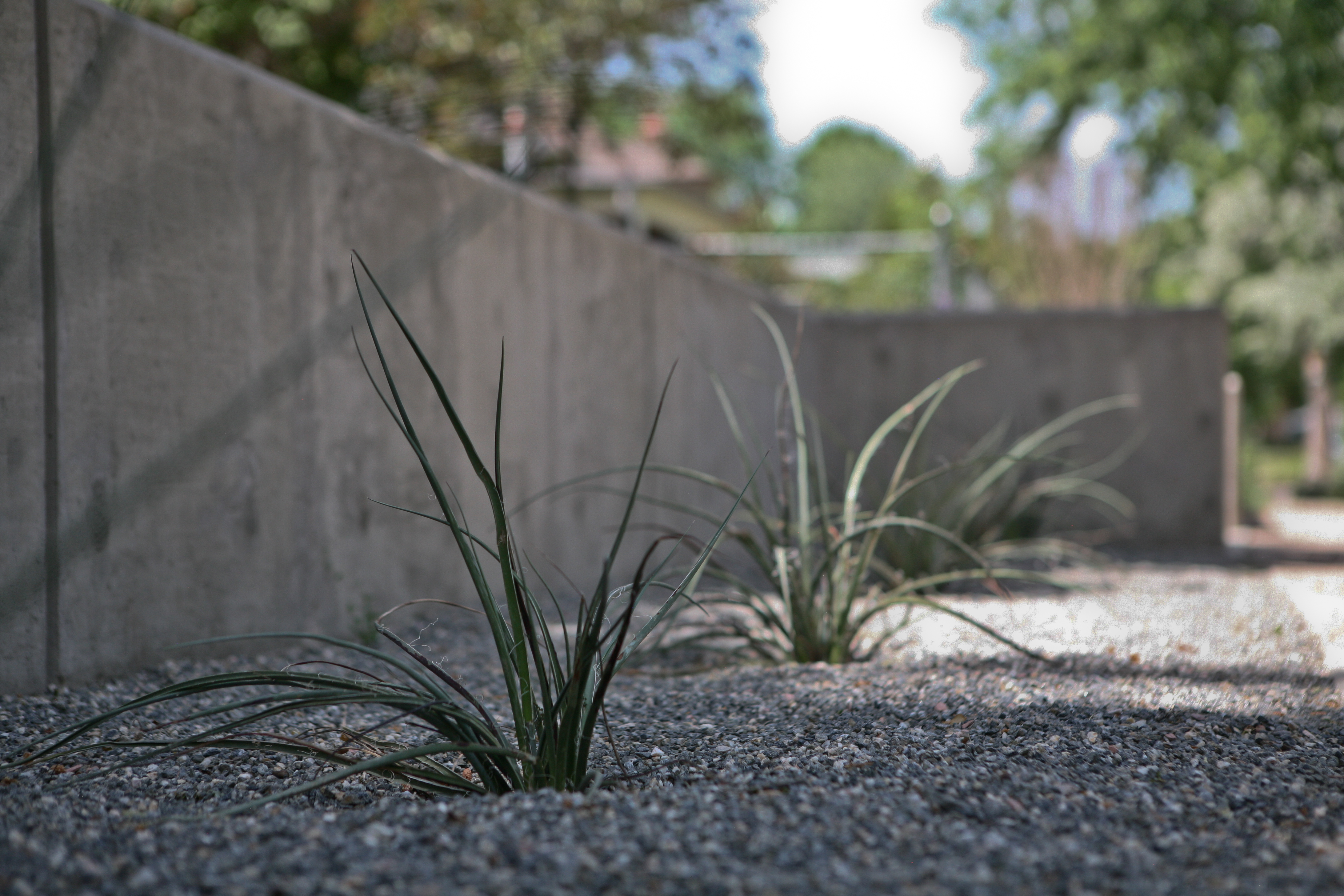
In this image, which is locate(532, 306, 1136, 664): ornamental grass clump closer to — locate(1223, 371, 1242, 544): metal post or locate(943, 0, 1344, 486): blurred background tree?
locate(1223, 371, 1242, 544): metal post

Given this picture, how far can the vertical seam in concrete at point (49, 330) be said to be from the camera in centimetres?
200

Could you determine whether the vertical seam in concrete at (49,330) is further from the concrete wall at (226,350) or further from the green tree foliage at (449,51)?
the green tree foliage at (449,51)

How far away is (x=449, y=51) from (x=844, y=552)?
407 centimetres

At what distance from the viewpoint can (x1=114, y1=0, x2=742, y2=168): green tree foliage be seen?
18.1ft

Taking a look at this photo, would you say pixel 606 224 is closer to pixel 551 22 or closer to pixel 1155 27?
pixel 551 22

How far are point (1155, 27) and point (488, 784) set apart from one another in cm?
645

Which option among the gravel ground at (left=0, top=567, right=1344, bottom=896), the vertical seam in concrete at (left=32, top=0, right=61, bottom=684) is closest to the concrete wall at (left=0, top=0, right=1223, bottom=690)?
the vertical seam in concrete at (left=32, top=0, right=61, bottom=684)

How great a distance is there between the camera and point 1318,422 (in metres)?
16.5

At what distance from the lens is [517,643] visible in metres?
1.54

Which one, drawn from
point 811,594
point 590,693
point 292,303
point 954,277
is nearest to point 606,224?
point 292,303

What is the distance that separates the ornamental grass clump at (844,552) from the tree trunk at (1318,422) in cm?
1429

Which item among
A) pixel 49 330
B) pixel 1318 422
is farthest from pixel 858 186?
pixel 49 330

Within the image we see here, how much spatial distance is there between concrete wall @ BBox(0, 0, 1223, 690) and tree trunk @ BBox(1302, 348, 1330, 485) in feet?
51.4

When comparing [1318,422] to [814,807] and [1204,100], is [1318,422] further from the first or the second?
[814,807]
